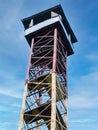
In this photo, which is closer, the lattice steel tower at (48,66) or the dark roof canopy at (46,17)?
the lattice steel tower at (48,66)

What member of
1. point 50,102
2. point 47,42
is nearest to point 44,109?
point 50,102

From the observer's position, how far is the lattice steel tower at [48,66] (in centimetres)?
2477

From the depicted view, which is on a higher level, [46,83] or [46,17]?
[46,17]

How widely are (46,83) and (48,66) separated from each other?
5951mm

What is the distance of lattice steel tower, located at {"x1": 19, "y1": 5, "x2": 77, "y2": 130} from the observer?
24.8 m

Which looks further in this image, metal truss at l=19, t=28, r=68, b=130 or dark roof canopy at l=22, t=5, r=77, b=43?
dark roof canopy at l=22, t=5, r=77, b=43

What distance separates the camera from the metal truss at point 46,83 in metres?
24.5

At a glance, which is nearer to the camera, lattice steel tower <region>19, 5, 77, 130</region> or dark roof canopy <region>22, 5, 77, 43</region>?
lattice steel tower <region>19, 5, 77, 130</region>

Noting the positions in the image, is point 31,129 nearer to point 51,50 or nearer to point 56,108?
point 56,108

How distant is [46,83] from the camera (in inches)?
1039

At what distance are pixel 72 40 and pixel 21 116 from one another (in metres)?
15.7

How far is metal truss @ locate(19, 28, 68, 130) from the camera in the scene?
2450 centimetres

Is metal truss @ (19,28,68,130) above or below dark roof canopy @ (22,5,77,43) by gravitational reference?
below

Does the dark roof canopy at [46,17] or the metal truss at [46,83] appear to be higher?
the dark roof canopy at [46,17]
